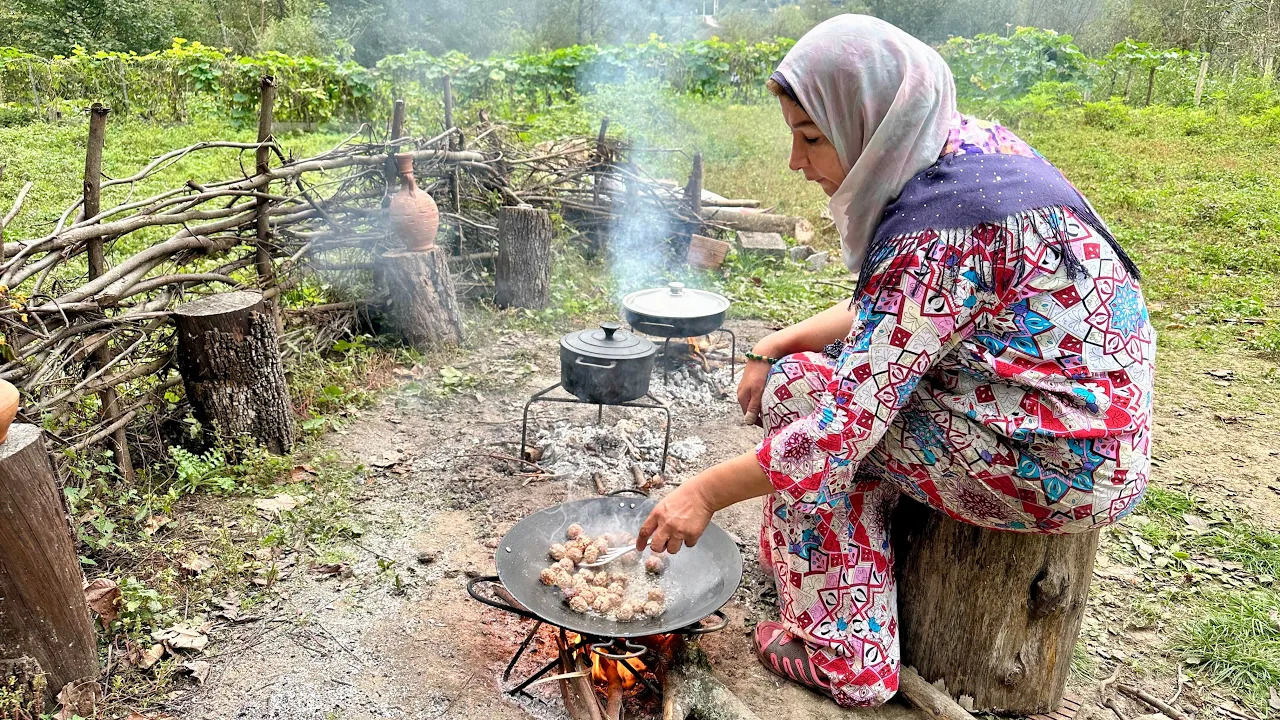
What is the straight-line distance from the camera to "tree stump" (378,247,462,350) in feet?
16.2

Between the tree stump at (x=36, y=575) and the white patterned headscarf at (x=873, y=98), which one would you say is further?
the tree stump at (x=36, y=575)

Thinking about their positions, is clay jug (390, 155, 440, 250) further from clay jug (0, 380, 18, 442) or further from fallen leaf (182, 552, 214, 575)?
clay jug (0, 380, 18, 442)

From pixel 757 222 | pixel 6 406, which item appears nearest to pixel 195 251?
pixel 6 406

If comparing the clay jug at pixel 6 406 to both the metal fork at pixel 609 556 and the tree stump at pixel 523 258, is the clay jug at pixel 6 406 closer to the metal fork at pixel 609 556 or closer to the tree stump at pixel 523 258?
the metal fork at pixel 609 556

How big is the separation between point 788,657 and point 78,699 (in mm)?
2108

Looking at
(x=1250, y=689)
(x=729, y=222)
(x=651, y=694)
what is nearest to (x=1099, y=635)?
(x=1250, y=689)

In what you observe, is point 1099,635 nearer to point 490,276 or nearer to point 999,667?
point 999,667

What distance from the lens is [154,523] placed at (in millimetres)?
3086

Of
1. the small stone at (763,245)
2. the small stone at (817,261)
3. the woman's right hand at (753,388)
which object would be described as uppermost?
the woman's right hand at (753,388)

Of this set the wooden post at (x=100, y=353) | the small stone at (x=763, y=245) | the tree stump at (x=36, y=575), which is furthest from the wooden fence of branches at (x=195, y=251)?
the small stone at (x=763, y=245)

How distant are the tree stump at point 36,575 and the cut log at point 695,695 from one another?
175 cm

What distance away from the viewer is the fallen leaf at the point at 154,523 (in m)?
3.03

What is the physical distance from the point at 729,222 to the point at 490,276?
2.98 meters

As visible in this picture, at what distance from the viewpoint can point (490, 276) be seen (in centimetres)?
630
